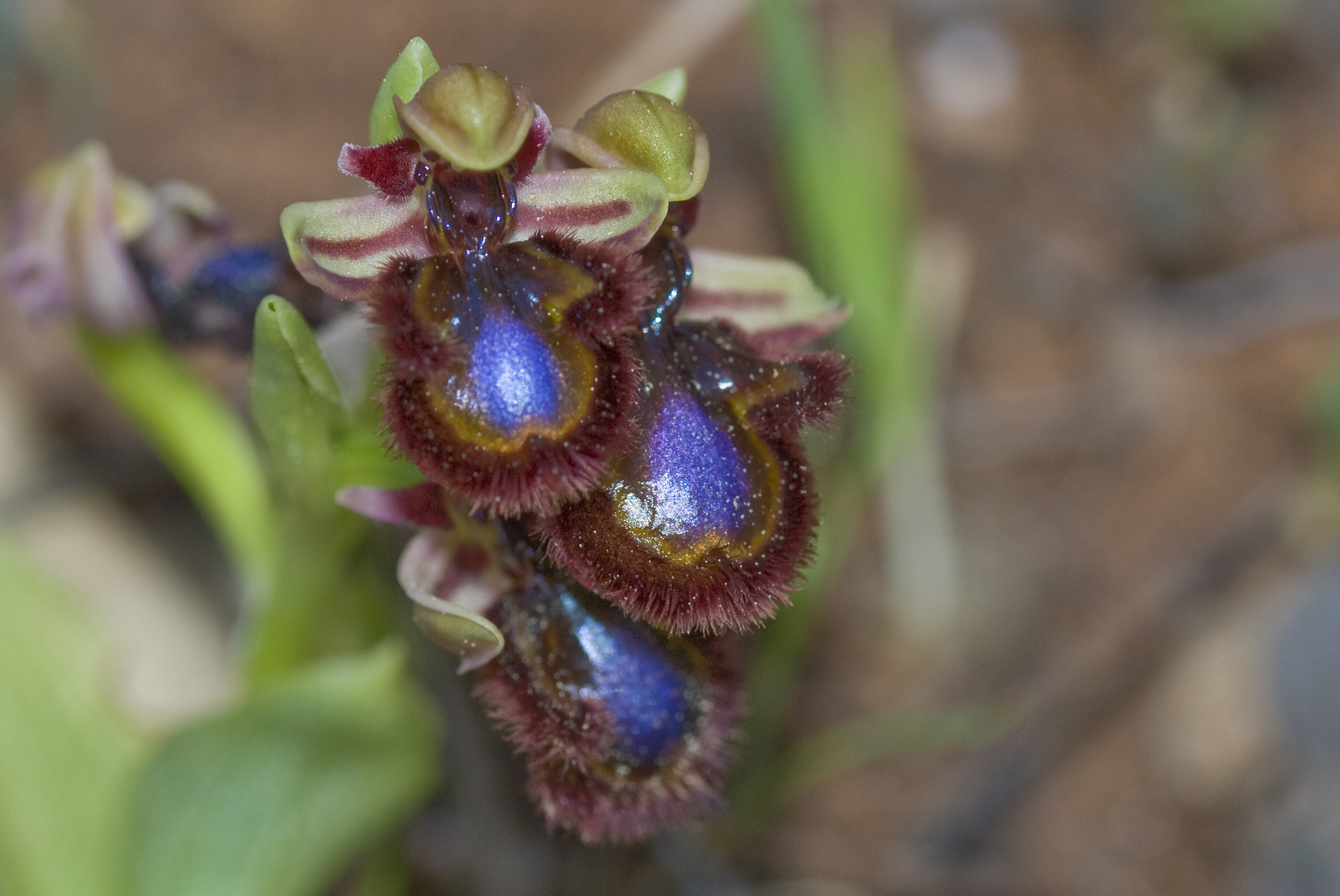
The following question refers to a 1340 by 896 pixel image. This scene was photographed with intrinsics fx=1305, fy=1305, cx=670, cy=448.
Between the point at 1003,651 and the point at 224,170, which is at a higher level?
the point at 224,170

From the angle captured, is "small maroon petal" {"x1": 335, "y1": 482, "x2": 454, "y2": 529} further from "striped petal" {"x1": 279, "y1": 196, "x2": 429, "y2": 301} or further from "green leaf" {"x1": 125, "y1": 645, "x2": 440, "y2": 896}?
"green leaf" {"x1": 125, "y1": 645, "x2": 440, "y2": 896}

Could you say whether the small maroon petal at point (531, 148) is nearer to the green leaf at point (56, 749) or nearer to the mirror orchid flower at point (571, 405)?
Result: the mirror orchid flower at point (571, 405)

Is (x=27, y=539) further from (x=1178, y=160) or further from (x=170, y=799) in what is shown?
(x=1178, y=160)

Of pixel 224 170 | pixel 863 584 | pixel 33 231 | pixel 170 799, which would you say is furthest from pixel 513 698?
pixel 224 170

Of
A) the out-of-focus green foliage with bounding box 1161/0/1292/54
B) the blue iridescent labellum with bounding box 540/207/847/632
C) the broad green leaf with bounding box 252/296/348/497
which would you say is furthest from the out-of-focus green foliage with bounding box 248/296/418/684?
the out-of-focus green foliage with bounding box 1161/0/1292/54

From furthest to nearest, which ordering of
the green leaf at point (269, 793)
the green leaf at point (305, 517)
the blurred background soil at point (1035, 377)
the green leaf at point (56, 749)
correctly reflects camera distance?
the blurred background soil at point (1035, 377) < the green leaf at point (56, 749) < the green leaf at point (269, 793) < the green leaf at point (305, 517)

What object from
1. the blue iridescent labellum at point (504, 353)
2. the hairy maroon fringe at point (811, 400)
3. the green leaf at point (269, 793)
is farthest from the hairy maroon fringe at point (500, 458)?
the green leaf at point (269, 793)
